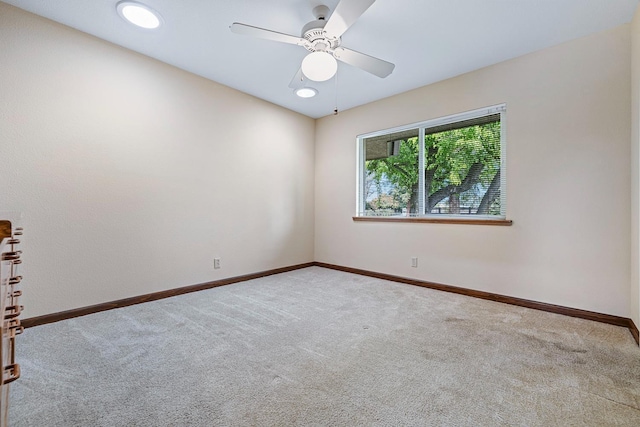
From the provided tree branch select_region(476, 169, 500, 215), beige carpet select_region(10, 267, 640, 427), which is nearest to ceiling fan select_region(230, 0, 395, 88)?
tree branch select_region(476, 169, 500, 215)

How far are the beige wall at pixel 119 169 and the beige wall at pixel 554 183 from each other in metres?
2.23

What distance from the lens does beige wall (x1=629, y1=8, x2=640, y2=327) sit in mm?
2061

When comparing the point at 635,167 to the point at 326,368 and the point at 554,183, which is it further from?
the point at 326,368

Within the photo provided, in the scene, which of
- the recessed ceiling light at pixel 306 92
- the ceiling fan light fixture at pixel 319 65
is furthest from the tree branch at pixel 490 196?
the recessed ceiling light at pixel 306 92

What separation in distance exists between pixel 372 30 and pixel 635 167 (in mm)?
2254

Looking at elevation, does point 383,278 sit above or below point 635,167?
A: below

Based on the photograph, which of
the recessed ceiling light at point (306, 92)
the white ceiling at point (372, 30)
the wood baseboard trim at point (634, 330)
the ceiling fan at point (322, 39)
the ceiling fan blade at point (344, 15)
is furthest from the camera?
the recessed ceiling light at point (306, 92)

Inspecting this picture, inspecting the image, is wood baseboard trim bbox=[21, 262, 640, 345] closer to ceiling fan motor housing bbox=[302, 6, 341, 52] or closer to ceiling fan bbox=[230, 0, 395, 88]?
ceiling fan bbox=[230, 0, 395, 88]

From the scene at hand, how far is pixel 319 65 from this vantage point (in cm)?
204

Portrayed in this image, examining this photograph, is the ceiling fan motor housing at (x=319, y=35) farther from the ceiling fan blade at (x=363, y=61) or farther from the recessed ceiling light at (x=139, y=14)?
the recessed ceiling light at (x=139, y=14)

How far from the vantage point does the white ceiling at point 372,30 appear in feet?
7.00

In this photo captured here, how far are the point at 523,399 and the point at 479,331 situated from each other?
800 mm

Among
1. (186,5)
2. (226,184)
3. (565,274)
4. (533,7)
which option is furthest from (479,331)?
(186,5)

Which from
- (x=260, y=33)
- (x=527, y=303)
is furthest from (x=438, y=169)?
(x=260, y=33)
